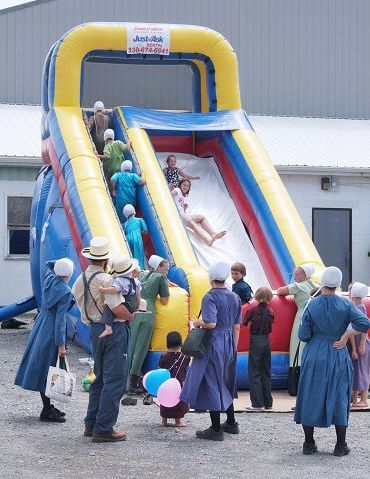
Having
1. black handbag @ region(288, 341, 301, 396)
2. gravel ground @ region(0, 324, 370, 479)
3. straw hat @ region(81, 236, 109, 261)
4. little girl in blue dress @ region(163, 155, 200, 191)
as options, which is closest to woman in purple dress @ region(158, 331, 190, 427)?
gravel ground @ region(0, 324, 370, 479)

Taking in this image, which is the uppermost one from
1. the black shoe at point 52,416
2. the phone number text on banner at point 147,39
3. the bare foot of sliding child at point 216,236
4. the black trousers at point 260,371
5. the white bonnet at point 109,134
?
the phone number text on banner at point 147,39

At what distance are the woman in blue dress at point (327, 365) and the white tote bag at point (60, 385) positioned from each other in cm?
203

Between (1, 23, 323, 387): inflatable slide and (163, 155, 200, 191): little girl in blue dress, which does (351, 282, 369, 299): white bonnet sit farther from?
(163, 155, 200, 191): little girl in blue dress

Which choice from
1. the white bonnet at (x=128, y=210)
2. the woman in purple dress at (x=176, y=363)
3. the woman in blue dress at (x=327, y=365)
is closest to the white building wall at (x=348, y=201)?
the white bonnet at (x=128, y=210)

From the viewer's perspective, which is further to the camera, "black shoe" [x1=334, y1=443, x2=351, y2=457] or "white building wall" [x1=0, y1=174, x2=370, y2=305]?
"white building wall" [x1=0, y1=174, x2=370, y2=305]

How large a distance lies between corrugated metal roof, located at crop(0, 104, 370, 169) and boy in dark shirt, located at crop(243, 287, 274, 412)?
408 inches

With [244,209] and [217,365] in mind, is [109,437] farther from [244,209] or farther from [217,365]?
[244,209]

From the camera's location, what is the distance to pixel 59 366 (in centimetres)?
1007

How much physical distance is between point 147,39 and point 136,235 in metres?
4.09

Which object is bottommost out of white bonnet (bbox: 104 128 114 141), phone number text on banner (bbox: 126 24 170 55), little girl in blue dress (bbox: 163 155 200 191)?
little girl in blue dress (bbox: 163 155 200 191)

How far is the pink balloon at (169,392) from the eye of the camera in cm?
982

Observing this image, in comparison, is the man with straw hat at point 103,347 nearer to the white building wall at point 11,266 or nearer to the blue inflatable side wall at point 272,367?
the blue inflatable side wall at point 272,367

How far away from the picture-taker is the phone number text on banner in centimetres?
1677

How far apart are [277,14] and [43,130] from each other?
39.9ft
